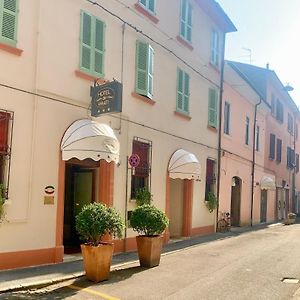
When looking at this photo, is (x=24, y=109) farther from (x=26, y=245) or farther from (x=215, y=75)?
(x=215, y=75)

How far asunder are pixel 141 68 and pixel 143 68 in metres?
0.07

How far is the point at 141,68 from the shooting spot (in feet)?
45.6

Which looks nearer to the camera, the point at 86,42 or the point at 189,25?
the point at 86,42

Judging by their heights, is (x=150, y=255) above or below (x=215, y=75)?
below

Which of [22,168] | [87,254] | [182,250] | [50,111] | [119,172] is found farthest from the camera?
[182,250]

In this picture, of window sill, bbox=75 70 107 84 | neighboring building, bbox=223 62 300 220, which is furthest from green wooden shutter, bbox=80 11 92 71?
neighboring building, bbox=223 62 300 220

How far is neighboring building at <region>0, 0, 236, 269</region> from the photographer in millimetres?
9844

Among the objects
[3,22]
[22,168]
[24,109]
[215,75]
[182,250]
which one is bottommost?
[182,250]

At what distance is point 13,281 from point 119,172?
17.0 ft

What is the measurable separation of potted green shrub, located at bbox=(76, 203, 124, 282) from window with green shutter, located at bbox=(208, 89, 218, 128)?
11.2m

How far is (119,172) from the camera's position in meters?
13.0

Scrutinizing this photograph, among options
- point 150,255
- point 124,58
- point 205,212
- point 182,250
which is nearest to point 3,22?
point 124,58

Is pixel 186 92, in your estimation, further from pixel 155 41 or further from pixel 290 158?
pixel 290 158

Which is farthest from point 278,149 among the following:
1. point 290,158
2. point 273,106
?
point 290,158
